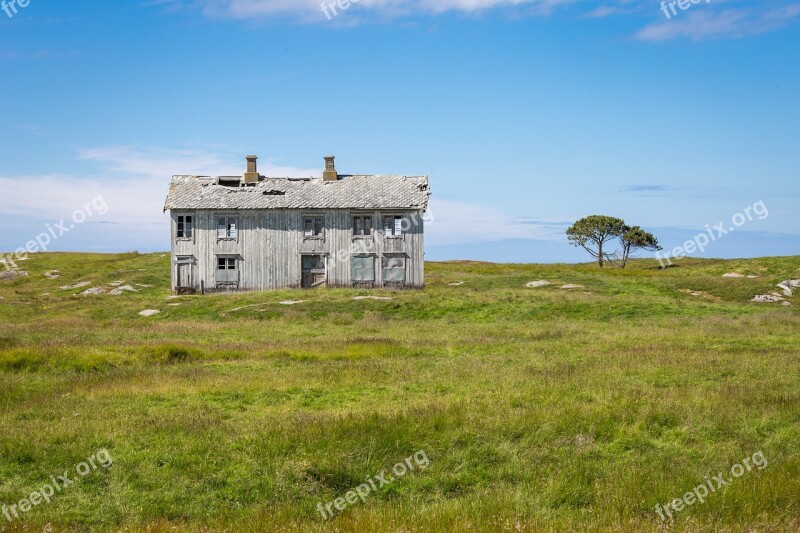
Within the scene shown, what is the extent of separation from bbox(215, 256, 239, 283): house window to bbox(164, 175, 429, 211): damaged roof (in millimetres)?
3801

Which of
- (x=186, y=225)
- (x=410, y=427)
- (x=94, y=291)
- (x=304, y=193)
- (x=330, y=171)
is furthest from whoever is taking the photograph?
(x=94, y=291)

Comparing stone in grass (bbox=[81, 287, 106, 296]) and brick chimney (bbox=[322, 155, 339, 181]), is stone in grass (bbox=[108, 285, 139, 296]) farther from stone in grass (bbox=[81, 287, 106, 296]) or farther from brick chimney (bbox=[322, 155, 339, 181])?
brick chimney (bbox=[322, 155, 339, 181])

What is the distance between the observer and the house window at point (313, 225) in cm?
5084

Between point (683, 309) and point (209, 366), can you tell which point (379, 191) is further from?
point (209, 366)

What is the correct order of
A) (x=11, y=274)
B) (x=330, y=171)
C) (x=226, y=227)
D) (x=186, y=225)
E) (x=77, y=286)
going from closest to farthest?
(x=226, y=227)
(x=186, y=225)
(x=330, y=171)
(x=77, y=286)
(x=11, y=274)

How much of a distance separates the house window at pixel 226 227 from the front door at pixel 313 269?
539 cm

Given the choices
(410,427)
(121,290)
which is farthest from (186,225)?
(410,427)

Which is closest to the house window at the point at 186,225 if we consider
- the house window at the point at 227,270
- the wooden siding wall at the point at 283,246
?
the wooden siding wall at the point at 283,246

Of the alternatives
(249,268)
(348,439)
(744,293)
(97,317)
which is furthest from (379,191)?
(348,439)

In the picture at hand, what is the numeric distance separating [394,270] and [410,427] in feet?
127

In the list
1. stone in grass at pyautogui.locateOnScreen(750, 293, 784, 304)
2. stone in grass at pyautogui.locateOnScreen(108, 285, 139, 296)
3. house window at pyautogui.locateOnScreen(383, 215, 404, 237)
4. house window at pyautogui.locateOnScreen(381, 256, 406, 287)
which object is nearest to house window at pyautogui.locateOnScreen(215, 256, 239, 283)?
stone in grass at pyautogui.locateOnScreen(108, 285, 139, 296)

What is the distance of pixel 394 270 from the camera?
1989 inches

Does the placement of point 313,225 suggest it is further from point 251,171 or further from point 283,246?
point 251,171

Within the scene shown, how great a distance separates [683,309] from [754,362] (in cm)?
1748
